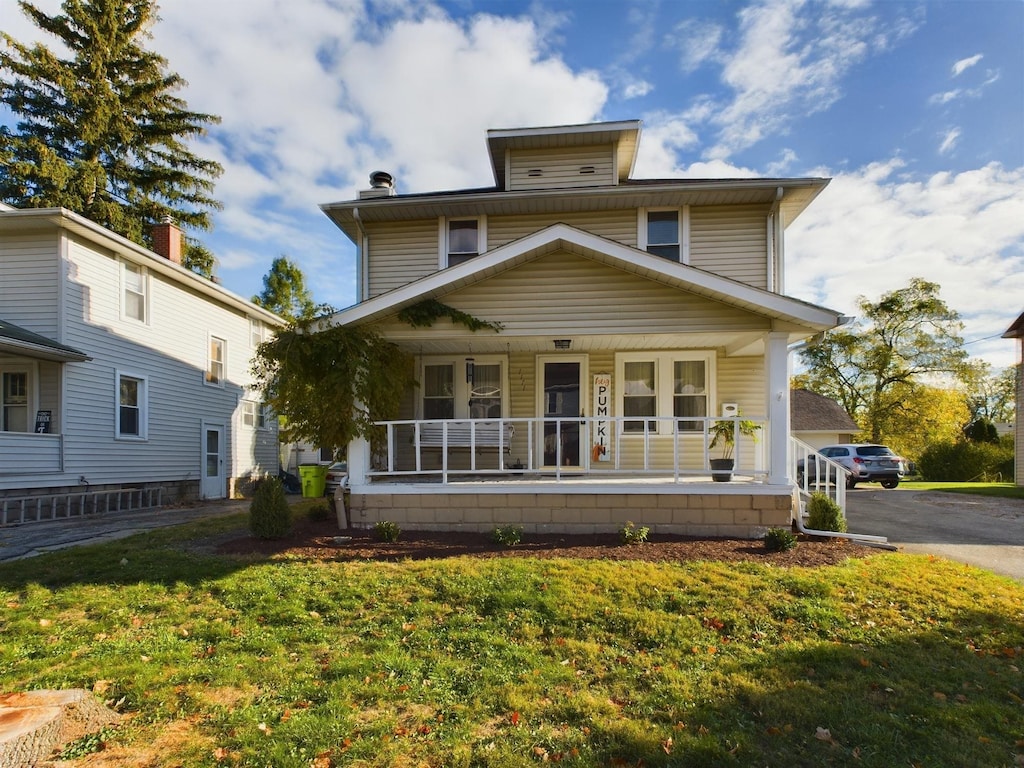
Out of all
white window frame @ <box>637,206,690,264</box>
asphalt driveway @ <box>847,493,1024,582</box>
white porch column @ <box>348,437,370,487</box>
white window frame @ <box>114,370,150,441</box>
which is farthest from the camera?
white window frame @ <box>114,370,150,441</box>

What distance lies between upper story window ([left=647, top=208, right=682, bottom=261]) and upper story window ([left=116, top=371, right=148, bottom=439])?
13114 millimetres

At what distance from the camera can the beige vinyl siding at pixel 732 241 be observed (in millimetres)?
10961

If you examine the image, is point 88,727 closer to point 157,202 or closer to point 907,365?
point 157,202

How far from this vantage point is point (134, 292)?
14.3m

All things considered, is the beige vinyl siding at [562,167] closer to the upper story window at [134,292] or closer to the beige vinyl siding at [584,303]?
the beige vinyl siding at [584,303]

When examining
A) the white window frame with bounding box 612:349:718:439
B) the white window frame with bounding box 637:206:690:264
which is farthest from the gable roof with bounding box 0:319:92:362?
the white window frame with bounding box 637:206:690:264

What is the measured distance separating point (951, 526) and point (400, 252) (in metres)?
11.8

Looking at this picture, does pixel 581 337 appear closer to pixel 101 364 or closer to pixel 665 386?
pixel 665 386

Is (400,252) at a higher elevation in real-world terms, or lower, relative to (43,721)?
higher

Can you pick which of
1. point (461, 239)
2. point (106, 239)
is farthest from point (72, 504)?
point (461, 239)

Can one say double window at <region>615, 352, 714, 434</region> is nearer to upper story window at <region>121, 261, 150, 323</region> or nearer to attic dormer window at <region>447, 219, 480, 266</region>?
attic dormer window at <region>447, 219, 480, 266</region>

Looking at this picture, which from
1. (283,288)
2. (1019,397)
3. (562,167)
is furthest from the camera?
(283,288)

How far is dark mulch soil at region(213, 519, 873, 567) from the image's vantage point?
21.8 feet

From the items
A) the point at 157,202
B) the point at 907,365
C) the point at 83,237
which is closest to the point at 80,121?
the point at 157,202
